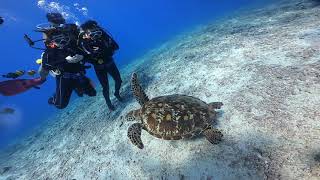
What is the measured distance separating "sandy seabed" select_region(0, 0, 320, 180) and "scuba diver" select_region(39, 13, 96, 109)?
1.59 m

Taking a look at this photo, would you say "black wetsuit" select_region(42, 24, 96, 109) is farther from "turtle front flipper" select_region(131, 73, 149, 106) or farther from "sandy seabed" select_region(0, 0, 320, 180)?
"turtle front flipper" select_region(131, 73, 149, 106)

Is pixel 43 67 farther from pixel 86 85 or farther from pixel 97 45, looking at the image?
pixel 97 45

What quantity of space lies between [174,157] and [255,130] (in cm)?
158

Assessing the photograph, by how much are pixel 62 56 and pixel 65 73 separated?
1.59 feet

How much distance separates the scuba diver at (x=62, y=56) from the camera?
6141mm

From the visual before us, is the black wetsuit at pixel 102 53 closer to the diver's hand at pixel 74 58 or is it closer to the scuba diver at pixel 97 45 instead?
the scuba diver at pixel 97 45

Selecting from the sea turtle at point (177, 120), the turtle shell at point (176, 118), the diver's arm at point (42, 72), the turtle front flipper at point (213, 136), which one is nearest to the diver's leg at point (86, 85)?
the diver's arm at point (42, 72)

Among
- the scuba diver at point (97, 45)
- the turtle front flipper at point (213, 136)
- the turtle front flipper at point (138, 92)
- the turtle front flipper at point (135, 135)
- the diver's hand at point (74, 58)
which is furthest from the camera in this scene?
the scuba diver at point (97, 45)

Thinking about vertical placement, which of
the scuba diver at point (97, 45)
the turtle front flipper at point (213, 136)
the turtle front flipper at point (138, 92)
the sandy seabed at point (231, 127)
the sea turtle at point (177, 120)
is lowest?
the sandy seabed at point (231, 127)

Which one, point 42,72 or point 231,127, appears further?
point 42,72

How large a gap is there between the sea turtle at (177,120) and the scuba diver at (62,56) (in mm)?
2709

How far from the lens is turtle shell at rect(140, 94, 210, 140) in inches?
174

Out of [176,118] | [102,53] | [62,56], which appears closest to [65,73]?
[62,56]

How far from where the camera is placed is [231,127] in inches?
189
